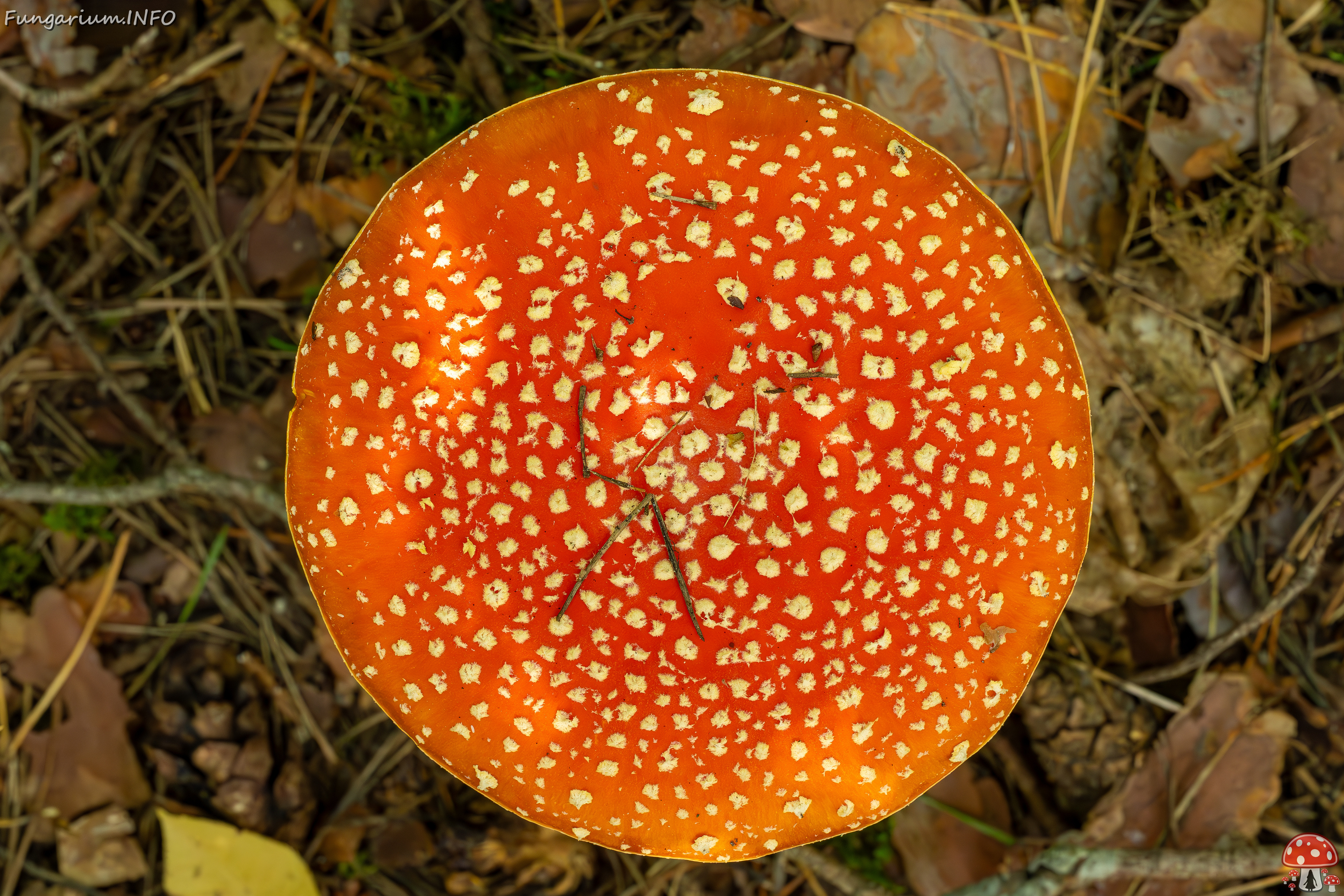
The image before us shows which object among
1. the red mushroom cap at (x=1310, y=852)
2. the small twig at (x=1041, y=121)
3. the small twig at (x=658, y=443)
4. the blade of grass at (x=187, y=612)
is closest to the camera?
the small twig at (x=658, y=443)

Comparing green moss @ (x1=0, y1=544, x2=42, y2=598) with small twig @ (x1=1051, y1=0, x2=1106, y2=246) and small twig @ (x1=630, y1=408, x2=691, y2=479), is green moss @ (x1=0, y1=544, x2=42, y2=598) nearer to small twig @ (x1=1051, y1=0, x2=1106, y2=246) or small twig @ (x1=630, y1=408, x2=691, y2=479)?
small twig @ (x1=630, y1=408, x2=691, y2=479)

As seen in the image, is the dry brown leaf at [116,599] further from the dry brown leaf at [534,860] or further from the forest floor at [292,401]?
the dry brown leaf at [534,860]

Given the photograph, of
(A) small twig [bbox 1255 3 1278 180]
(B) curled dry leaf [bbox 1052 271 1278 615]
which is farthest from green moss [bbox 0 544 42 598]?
(A) small twig [bbox 1255 3 1278 180]

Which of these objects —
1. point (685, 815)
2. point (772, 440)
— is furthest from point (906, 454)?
point (685, 815)

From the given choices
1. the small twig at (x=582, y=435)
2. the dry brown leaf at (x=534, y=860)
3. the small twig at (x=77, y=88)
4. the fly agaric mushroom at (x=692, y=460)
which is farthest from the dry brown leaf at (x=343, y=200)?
the dry brown leaf at (x=534, y=860)

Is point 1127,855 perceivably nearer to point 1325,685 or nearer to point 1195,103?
point 1325,685
